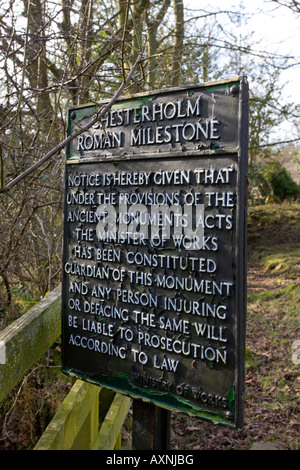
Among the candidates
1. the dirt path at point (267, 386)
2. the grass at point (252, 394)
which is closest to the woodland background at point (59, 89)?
the grass at point (252, 394)

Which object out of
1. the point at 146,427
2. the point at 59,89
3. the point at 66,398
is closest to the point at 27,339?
the point at 66,398

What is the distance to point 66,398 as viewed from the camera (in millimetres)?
2201

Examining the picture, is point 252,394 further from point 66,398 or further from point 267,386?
point 66,398

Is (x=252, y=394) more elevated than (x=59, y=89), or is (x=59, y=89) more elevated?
(x=59, y=89)

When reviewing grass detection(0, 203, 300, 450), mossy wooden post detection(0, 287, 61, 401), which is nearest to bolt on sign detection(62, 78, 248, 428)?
mossy wooden post detection(0, 287, 61, 401)

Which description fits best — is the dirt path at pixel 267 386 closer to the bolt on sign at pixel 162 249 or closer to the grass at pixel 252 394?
the grass at pixel 252 394

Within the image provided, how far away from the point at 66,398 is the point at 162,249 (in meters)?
1.04

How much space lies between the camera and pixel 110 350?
2.16 m

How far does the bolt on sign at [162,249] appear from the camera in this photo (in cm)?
174

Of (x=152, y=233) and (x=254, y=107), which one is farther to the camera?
(x=254, y=107)

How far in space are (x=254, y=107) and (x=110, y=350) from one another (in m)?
13.3

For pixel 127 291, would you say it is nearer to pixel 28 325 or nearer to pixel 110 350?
pixel 110 350
